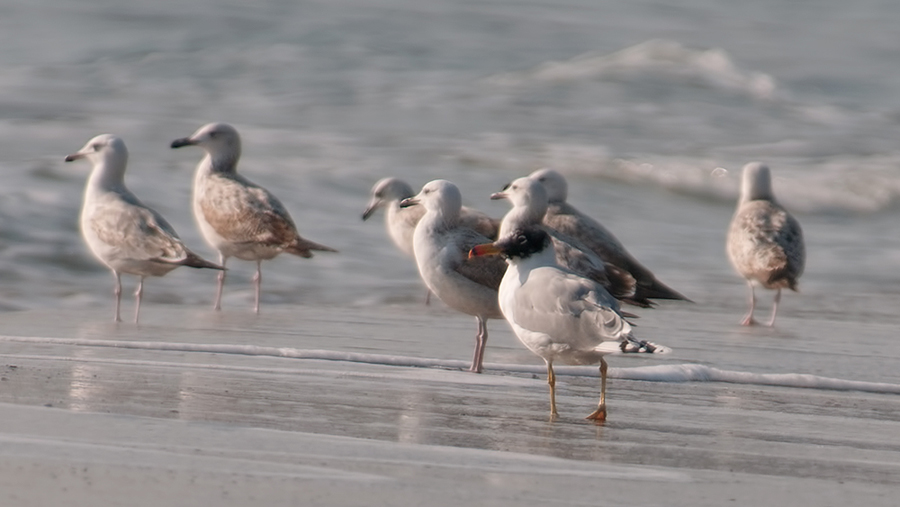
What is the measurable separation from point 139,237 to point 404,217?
1.91m

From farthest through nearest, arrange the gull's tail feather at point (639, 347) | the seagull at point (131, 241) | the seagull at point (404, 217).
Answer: the seagull at point (131, 241) → the seagull at point (404, 217) → the gull's tail feather at point (639, 347)

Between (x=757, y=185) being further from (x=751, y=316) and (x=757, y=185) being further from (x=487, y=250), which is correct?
(x=487, y=250)

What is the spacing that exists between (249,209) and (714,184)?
9112mm

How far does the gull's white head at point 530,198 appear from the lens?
771cm

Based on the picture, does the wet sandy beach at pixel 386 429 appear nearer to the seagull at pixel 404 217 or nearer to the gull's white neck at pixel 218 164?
the seagull at pixel 404 217

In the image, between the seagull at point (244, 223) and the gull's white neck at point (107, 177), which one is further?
the seagull at point (244, 223)

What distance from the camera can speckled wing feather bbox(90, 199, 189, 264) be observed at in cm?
854

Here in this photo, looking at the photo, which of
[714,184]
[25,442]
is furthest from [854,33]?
[25,442]

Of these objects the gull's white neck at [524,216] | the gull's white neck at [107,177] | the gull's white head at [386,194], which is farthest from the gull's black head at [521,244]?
the gull's white head at [386,194]

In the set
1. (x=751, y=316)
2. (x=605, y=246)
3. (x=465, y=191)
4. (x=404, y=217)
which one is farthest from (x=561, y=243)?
(x=465, y=191)

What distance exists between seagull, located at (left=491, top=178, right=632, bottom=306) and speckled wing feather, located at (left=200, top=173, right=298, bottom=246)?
2183 millimetres

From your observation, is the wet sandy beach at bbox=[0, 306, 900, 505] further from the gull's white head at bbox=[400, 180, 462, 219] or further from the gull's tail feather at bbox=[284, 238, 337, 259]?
the gull's tail feather at bbox=[284, 238, 337, 259]

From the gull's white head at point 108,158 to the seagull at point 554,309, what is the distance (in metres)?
4.24

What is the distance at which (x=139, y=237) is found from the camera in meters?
8.56
